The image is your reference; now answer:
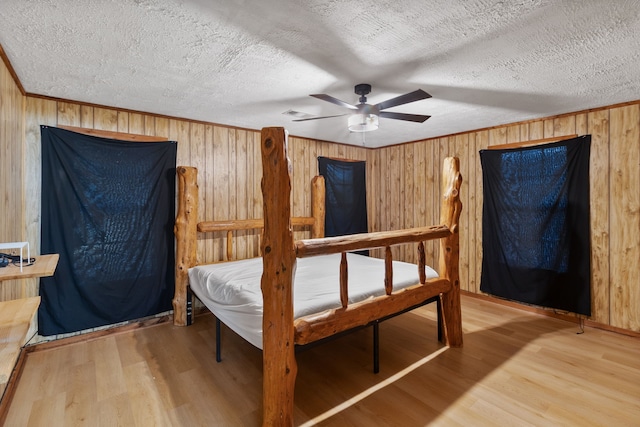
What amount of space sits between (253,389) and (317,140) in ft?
11.9

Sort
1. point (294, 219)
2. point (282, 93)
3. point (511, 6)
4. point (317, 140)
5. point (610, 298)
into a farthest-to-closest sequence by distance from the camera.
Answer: point (317, 140) → point (294, 219) → point (610, 298) → point (282, 93) → point (511, 6)

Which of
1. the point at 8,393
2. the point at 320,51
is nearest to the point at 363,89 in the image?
the point at 320,51

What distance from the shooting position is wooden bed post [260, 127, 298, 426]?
1719 millimetres

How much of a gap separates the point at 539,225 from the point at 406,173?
81.0 inches

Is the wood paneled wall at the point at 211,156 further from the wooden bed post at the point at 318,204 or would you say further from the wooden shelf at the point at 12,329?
the wooden shelf at the point at 12,329

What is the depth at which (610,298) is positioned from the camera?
316cm

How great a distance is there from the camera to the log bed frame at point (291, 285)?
172 cm

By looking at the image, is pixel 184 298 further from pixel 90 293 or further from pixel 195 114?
pixel 195 114

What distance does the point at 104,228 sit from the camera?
3.02 metres

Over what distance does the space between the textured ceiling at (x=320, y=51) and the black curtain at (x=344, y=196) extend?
1.81 m

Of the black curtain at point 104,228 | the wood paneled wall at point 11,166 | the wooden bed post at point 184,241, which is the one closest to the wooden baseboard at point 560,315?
the wooden bed post at point 184,241

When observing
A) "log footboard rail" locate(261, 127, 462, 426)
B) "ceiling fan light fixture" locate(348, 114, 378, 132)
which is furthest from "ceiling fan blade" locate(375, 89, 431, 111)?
"log footboard rail" locate(261, 127, 462, 426)

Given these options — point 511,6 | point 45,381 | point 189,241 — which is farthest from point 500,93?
point 45,381

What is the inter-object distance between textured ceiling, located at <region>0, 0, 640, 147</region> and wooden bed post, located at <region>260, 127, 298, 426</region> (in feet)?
2.18
